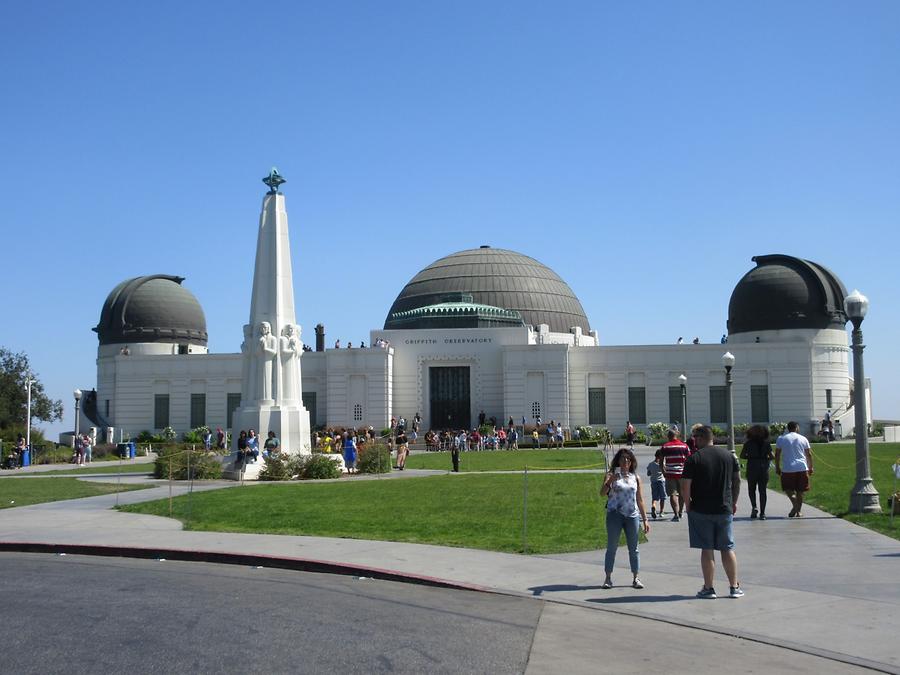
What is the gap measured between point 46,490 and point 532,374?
34447 millimetres

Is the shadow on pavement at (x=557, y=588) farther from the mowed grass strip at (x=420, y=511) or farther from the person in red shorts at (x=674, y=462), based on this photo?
the person in red shorts at (x=674, y=462)

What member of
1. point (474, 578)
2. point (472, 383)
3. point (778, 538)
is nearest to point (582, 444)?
point (472, 383)

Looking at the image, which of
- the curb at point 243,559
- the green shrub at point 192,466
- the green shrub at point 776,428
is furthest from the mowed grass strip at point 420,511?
the green shrub at point 776,428

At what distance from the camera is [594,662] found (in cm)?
758

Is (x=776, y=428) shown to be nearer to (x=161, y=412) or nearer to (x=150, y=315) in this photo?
(x=161, y=412)

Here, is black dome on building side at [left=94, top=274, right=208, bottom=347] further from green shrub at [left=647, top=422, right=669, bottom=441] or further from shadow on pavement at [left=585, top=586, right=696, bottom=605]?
shadow on pavement at [left=585, top=586, right=696, bottom=605]

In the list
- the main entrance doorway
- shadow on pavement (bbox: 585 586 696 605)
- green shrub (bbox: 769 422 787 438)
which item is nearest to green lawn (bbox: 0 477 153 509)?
shadow on pavement (bbox: 585 586 696 605)

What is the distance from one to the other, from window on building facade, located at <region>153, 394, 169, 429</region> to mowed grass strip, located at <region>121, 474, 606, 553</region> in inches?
1450

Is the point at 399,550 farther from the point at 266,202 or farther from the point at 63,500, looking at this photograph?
the point at 266,202

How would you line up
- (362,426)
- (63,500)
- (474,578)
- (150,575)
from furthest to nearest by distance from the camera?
(362,426) → (63,500) → (150,575) → (474,578)

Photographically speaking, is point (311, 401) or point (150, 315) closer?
point (311, 401)

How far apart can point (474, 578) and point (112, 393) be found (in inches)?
2238

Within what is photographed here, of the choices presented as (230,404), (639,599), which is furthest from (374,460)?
(230,404)

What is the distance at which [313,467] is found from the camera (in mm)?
29578
